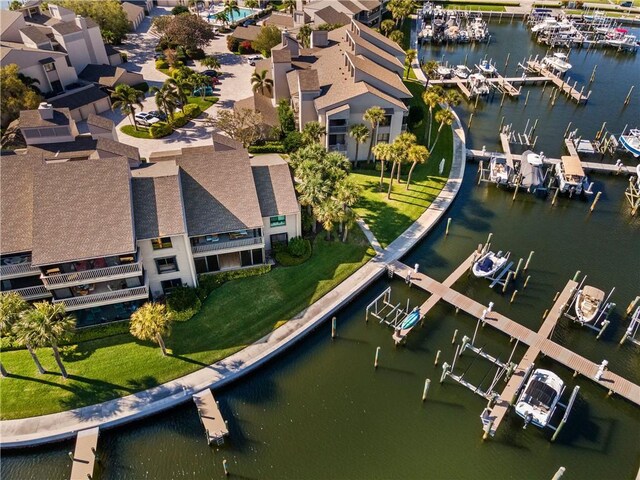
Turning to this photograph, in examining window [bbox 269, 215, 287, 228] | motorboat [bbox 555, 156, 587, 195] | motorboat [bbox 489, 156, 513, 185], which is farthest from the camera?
motorboat [bbox 489, 156, 513, 185]

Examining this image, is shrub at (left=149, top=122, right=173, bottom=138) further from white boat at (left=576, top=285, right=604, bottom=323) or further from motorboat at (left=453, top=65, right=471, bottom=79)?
motorboat at (left=453, top=65, right=471, bottom=79)

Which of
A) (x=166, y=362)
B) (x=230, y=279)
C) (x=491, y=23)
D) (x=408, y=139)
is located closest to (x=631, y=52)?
(x=491, y=23)

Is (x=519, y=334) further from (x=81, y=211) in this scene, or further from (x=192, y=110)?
(x=192, y=110)

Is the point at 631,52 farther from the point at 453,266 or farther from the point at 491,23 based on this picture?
the point at 453,266

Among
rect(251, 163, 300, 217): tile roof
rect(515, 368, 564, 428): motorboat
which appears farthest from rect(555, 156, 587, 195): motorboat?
rect(251, 163, 300, 217): tile roof

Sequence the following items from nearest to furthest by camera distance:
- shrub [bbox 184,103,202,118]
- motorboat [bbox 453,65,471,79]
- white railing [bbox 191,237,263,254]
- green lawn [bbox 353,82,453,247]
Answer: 1. white railing [bbox 191,237,263,254]
2. green lawn [bbox 353,82,453,247]
3. shrub [bbox 184,103,202,118]
4. motorboat [bbox 453,65,471,79]

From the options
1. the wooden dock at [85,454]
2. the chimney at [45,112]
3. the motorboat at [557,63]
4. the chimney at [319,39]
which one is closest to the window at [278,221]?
the wooden dock at [85,454]

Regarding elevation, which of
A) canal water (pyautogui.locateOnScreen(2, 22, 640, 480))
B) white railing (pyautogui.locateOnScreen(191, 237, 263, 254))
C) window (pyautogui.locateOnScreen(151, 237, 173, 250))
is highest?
window (pyautogui.locateOnScreen(151, 237, 173, 250))

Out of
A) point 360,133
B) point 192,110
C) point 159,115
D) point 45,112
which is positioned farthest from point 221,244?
point 159,115
